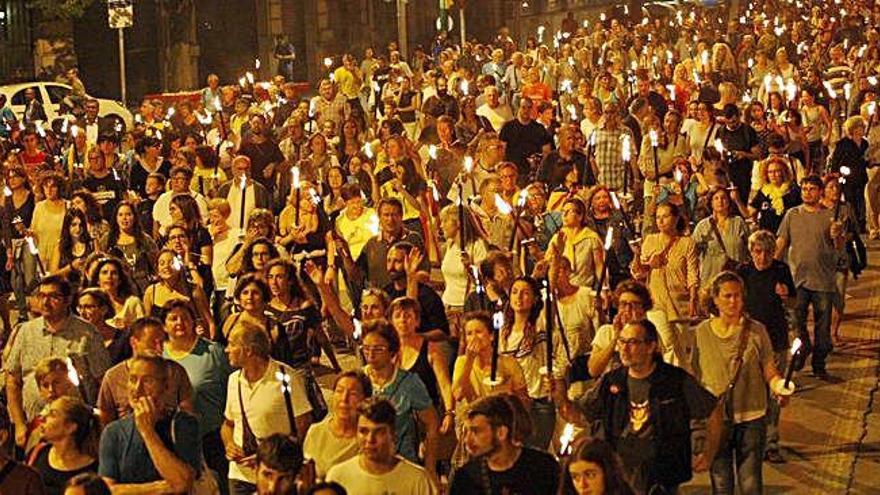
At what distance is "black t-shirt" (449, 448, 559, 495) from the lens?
7324 mm

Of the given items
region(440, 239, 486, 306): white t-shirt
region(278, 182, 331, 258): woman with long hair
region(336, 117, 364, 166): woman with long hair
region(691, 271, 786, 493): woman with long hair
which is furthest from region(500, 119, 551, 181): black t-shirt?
region(691, 271, 786, 493): woman with long hair

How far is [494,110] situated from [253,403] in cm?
1257

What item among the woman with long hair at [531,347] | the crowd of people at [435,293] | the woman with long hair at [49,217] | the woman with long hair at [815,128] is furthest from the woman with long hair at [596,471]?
the woman with long hair at [815,128]

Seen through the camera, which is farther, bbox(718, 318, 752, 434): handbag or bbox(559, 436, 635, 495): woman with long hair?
bbox(718, 318, 752, 434): handbag

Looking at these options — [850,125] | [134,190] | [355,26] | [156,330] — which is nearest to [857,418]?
[156,330]

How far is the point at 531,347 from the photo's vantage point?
32.1ft

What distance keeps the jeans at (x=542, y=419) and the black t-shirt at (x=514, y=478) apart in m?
2.18

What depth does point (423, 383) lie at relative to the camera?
9125 millimetres

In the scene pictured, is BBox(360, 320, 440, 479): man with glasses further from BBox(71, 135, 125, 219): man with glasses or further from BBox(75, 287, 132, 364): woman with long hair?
BBox(71, 135, 125, 219): man with glasses

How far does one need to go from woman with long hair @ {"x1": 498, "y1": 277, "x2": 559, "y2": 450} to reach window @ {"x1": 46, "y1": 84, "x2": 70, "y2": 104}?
22.3 m

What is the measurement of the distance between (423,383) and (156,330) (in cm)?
133

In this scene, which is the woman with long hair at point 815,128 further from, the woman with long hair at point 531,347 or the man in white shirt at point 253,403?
the man in white shirt at point 253,403

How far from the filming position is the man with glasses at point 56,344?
31.7ft

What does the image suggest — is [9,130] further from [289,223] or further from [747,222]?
[747,222]
